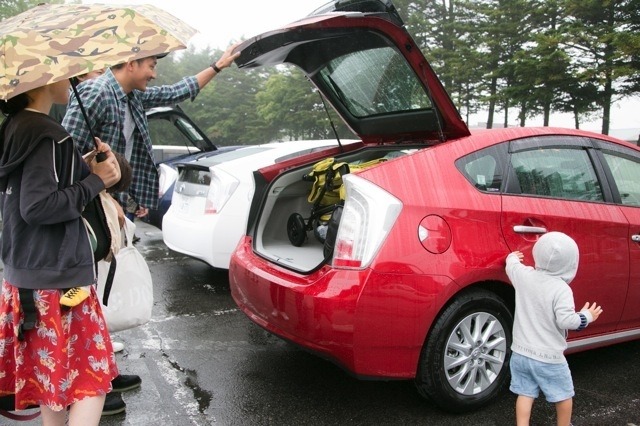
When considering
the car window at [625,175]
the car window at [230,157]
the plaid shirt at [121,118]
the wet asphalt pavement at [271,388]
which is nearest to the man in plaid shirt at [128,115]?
the plaid shirt at [121,118]

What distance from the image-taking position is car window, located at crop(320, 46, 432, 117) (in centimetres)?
284

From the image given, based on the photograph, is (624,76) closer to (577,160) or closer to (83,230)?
(577,160)

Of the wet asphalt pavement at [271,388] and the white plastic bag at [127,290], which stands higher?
the white plastic bag at [127,290]

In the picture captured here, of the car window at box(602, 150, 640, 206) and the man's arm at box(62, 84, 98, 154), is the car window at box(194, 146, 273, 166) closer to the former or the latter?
the man's arm at box(62, 84, 98, 154)

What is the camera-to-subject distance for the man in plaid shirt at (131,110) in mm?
2648

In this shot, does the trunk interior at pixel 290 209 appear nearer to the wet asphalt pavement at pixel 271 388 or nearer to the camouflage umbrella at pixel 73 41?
the wet asphalt pavement at pixel 271 388

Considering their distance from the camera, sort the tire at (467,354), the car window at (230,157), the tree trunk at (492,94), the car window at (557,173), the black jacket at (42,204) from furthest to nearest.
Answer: the tree trunk at (492,94) → the car window at (230,157) → the car window at (557,173) → the tire at (467,354) → the black jacket at (42,204)

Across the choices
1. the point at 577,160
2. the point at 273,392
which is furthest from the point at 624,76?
the point at 273,392

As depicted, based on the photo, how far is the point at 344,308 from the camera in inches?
90.3

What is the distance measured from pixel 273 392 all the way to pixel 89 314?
4.29ft

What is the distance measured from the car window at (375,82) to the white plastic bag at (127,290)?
164cm

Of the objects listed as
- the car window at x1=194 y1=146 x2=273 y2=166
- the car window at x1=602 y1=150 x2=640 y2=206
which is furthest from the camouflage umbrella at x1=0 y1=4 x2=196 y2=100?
the car window at x1=194 y1=146 x2=273 y2=166

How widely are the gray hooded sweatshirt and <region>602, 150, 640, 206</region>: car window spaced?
116 cm

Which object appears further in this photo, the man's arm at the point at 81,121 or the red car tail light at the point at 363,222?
the man's arm at the point at 81,121
